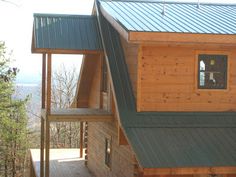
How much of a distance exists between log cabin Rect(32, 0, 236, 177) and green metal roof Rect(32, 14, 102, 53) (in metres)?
0.03

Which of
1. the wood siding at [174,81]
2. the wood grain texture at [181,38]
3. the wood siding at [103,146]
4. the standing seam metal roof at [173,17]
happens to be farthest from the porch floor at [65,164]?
the wood grain texture at [181,38]

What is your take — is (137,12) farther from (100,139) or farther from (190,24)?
(100,139)

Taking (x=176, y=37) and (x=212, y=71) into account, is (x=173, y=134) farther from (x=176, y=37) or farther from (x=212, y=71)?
(x=176, y=37)

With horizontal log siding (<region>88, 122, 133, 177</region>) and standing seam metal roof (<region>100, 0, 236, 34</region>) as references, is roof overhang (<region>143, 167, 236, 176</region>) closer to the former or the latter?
horizontal log siding (<region>88, 122, 133, 177</region>)

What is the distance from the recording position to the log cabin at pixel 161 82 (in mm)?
10867

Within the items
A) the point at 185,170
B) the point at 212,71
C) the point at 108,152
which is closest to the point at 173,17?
the point at 212,71

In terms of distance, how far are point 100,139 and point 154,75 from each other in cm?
522

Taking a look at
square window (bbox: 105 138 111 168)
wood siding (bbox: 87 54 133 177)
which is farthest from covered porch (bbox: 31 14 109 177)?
square window (bbox: 105 138 111 168)

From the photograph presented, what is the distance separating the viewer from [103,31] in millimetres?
14391

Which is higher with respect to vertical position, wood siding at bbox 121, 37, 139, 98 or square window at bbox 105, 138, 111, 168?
wood siding at bbox 121, 37, 139, 98

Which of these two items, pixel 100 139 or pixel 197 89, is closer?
pixel 197 89

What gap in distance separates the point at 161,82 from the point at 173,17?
2080mm

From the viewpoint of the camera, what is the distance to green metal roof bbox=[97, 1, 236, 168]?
10477 mm

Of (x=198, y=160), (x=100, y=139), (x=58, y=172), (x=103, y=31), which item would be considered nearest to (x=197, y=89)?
(x=198, y=160)
